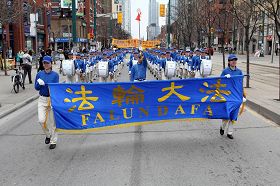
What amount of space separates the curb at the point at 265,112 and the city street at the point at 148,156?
0.49 metres

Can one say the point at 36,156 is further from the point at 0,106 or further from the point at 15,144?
the point at 0,106

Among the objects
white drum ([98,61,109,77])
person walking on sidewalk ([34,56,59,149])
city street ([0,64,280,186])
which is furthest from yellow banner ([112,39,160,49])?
person walking on sidewalk ([34,56,59,149])

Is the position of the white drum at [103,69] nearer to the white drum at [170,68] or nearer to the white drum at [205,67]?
the white drum at [170,68]

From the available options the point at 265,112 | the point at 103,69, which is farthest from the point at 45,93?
the point at 103,69

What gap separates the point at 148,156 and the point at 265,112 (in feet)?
16.8

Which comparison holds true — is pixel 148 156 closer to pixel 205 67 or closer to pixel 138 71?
pixel 138 71

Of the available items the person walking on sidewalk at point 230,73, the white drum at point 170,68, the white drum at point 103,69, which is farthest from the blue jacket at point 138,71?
the white drum at point 170,68

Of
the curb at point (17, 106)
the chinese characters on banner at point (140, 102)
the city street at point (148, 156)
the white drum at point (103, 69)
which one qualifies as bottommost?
the city street at point (148, 156)

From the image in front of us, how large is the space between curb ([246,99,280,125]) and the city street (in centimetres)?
49

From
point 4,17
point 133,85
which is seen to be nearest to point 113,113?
point 133,85

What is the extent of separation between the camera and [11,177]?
551 centimetres

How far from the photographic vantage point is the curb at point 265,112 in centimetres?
928

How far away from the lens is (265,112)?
33.2 feet

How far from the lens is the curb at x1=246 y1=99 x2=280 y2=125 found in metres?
9.28
